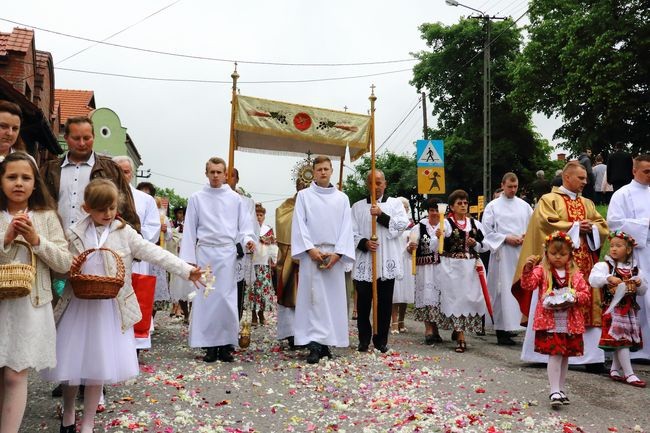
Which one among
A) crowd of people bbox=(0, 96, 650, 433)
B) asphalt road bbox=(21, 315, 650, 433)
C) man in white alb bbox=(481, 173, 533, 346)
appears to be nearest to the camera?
crowd of people bbox=(0, 96, 650, 433)

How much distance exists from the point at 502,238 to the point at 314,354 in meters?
3.74

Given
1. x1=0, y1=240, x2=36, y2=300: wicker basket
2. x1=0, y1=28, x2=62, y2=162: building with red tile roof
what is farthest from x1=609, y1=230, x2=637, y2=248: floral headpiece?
x1=0, y1=28, x2=62, y2=162: building with red tile roof

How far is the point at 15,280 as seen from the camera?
425 centimetres

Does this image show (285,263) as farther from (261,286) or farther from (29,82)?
(29,82)

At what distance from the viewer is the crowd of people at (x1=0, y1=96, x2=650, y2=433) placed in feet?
15.2

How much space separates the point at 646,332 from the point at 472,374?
2.10 metres

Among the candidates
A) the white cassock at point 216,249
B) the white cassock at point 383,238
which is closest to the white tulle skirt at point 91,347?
the white cassock at point 216,249

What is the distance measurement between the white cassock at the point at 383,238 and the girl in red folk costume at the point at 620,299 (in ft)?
9.30

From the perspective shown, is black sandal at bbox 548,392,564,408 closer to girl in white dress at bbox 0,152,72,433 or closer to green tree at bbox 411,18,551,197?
girl in white dress at bbox 0,152,72,433

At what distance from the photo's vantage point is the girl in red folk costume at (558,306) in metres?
6.25

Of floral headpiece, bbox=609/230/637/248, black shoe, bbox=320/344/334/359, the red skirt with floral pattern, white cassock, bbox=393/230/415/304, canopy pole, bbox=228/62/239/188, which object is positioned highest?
canopy pole, bbox=228/62/239/188

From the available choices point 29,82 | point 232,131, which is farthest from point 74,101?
point 232,131

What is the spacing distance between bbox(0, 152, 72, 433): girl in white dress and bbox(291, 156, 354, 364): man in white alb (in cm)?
427

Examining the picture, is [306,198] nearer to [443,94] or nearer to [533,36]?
[533,36]
